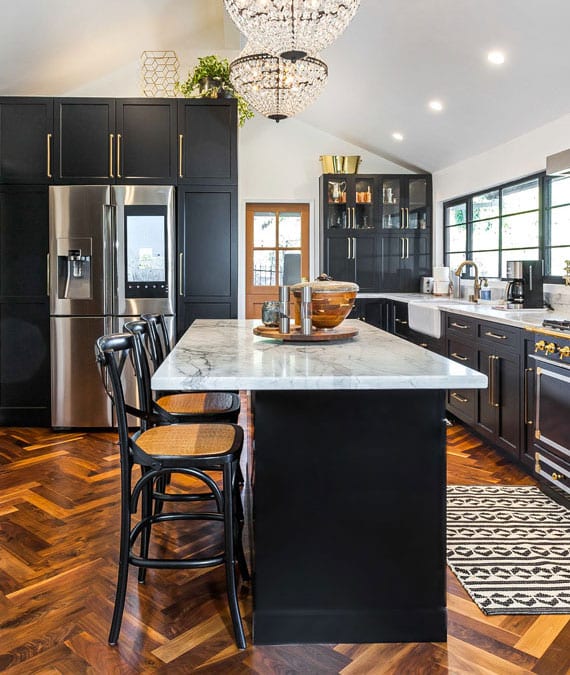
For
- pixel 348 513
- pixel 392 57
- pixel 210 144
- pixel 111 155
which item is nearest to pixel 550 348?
pixel 348 513

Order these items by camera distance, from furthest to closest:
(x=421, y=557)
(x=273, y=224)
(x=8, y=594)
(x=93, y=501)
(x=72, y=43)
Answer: (x=273, y=224)
(x=72, y=43)
(x=93, y=501)
(x=8, y=594)
(x=421, y=557)

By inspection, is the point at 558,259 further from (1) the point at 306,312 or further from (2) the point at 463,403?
(1) the point at 306,312

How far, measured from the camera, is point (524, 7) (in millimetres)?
3398

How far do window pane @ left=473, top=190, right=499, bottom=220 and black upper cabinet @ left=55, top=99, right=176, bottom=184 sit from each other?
293 centimetres

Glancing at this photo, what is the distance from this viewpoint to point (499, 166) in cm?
522

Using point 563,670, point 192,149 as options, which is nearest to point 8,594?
point 563,670

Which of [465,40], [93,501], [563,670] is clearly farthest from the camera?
[465,40]

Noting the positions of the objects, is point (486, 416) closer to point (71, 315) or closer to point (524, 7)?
point (524, 7)

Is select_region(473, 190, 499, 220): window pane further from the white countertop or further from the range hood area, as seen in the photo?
the white countertop

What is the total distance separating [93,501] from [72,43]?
146 inches

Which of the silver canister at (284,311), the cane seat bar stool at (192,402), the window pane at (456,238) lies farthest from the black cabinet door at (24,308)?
the window pane at (456,238)

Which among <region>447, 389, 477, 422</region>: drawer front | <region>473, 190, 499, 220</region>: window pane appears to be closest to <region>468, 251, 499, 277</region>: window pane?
<region>473, 190, 499, 220</region>: window pane

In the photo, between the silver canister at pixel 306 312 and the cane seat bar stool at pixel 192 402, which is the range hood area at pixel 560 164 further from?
the cane seat bar stool at pixel 192 402

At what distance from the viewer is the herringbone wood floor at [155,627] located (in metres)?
1.80
